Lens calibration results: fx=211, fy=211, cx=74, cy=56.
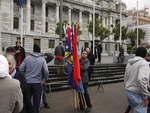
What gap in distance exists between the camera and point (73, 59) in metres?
6.68

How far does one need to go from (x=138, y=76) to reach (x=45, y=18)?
48.0 m

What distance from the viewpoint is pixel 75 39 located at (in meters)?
6.64

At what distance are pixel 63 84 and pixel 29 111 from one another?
752cm

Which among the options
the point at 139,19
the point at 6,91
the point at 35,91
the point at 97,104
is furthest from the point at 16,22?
the point at 139,19

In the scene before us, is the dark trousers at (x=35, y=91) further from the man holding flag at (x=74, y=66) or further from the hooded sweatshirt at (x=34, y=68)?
the man holding flag at (x=74, y=66)

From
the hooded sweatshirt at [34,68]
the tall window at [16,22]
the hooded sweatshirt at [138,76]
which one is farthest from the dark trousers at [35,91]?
the tall window at [16,22]

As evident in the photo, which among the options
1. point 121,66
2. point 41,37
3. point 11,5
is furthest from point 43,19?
point 121,66

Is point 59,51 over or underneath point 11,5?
underneath

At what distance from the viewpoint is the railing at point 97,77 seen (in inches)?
408

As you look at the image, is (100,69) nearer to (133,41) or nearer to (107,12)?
(133,41)

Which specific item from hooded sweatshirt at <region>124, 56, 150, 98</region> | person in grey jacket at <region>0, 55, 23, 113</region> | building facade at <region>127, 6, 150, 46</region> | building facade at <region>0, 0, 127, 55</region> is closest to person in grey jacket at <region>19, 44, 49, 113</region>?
hooded sweatshirt at <region>124, 56, 150, 98</region>

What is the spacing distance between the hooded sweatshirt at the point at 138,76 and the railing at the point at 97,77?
5.42 m

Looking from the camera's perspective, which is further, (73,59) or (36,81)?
(73,59)

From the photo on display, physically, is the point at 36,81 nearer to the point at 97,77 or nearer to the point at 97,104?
the point at 97,104
